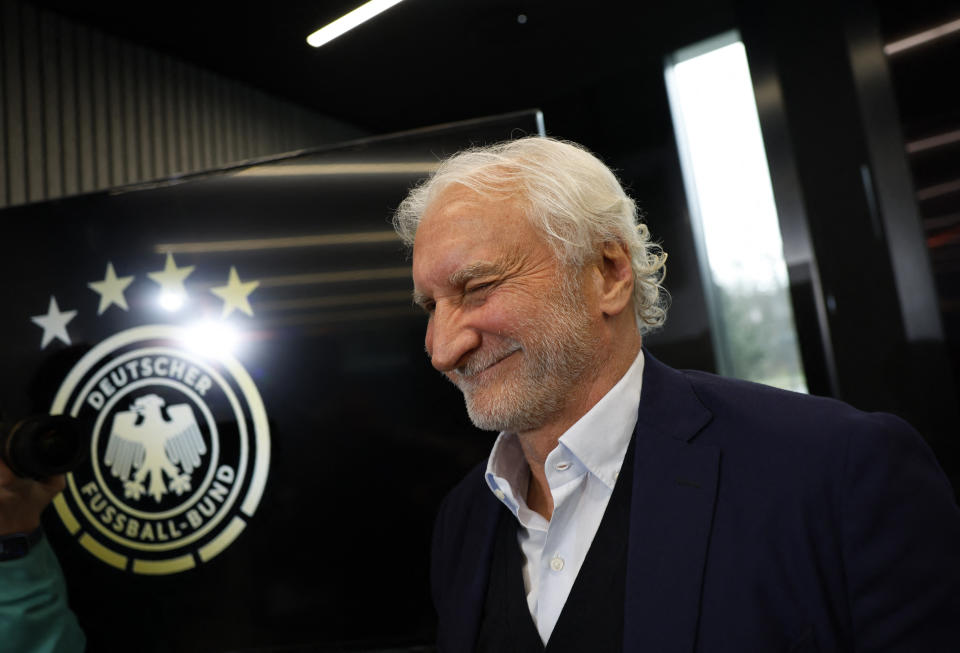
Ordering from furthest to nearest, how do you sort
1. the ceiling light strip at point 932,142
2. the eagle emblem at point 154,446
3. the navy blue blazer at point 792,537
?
the ceiling light strip at point 932,142 < the eagle emblem at point 154,446 < the navy blue blazer at point 792,537

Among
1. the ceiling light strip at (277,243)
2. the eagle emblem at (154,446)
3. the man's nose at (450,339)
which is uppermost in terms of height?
the ceiling light strip at (277,243)

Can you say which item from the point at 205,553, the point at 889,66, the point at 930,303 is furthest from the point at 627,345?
the point at 889,66

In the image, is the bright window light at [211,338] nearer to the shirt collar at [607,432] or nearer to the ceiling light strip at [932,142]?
the shirt collar at [607,432]

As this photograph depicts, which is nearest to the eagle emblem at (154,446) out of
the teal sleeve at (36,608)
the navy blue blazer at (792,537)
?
the teal sleeve at (36,608)

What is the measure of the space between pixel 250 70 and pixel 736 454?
13.4 feet

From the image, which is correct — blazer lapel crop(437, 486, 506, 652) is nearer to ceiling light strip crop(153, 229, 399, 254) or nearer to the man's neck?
the man's neck

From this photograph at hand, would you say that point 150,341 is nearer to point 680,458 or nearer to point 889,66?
point 680,458

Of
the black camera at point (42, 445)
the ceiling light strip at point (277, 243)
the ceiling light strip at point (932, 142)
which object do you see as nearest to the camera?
the black camera at point (42, 445)

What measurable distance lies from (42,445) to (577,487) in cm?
142

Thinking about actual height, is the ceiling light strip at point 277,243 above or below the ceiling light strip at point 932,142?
below

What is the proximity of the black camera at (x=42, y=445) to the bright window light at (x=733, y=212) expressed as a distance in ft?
11.3

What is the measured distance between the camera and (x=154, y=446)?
2178 millimetres

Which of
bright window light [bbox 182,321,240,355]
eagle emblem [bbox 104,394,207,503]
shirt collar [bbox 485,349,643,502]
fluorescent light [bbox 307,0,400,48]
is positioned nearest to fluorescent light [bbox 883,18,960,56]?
fluorescent light [bbox 307,0,400,48]

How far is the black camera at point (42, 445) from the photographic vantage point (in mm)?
1742
